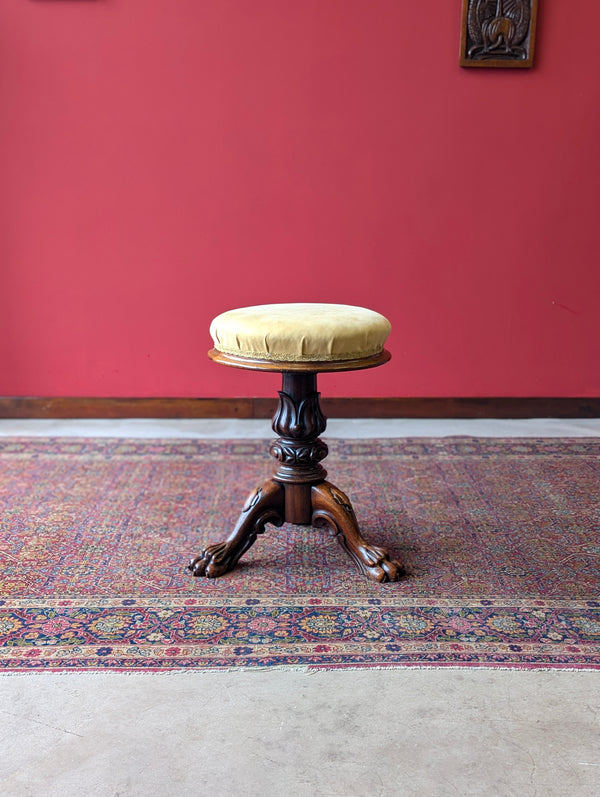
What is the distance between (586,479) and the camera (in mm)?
3326

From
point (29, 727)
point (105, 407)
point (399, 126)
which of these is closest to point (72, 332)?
point (105, 407)

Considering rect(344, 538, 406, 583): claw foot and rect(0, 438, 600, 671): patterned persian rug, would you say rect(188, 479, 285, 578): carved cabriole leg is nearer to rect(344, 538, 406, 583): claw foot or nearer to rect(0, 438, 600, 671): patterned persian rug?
rect(0, 438, 600, 671): patterned persian rug

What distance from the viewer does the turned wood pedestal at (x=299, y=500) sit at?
253 centimetres

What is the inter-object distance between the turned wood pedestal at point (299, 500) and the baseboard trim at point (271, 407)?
1.47 m

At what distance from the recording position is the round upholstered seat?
2.32 metres

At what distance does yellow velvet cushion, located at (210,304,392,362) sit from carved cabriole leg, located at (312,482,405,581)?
0.48 meters

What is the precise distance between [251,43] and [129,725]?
3.02m

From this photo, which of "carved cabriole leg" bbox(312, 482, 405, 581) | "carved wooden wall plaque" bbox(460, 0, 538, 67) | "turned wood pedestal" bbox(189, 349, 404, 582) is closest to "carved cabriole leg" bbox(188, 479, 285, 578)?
"turned wood pedestal" bbox(189, 349, 404, 582)

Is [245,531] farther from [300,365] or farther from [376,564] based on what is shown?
[300,365]

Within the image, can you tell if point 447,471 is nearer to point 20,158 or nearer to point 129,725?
point 129,725

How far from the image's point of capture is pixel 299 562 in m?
2.63

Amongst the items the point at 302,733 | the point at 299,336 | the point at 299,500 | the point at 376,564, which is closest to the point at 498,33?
the point at 299,336

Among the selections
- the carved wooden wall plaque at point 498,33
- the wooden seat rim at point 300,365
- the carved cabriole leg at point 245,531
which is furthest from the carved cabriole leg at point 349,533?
the carved wooden wall plaque at point 498,33

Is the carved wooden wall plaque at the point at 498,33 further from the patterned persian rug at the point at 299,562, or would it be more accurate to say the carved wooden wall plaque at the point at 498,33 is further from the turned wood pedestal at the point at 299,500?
the turned wood pedestal at the point at 299,500
